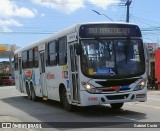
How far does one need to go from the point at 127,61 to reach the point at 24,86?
12.1 m

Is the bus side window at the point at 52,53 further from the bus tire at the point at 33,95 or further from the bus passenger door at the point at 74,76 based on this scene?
the bus tire at the point at 33,95

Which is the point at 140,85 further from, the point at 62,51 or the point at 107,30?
the point at 62,51

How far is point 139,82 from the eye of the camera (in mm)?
14828

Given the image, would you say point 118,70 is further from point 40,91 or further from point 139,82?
point 40,91

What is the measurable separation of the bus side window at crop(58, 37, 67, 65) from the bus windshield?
68.1 inches

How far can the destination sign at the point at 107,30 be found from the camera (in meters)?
14.8

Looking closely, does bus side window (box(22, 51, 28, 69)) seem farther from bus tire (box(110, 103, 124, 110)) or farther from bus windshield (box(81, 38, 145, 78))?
bus windshield (box(81, 38, 145, 78))

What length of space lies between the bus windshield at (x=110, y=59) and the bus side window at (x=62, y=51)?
173cm

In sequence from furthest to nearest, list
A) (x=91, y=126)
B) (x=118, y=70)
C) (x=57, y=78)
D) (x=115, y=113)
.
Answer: (x=57, y=78) → (x=115, y=113) → (x=118, y=70) → (x=91, y=126)

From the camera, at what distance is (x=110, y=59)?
14.5 meters

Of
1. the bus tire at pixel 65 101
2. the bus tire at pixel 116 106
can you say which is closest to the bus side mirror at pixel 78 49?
the bus tire at pixel 65 101

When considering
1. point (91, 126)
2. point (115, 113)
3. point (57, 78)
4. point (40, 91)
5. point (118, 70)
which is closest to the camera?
point (91, 126)

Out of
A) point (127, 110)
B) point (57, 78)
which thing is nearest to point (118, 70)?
point (127, 110)

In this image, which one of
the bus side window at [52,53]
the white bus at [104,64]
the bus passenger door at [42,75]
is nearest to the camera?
the white bus at [104,64]
